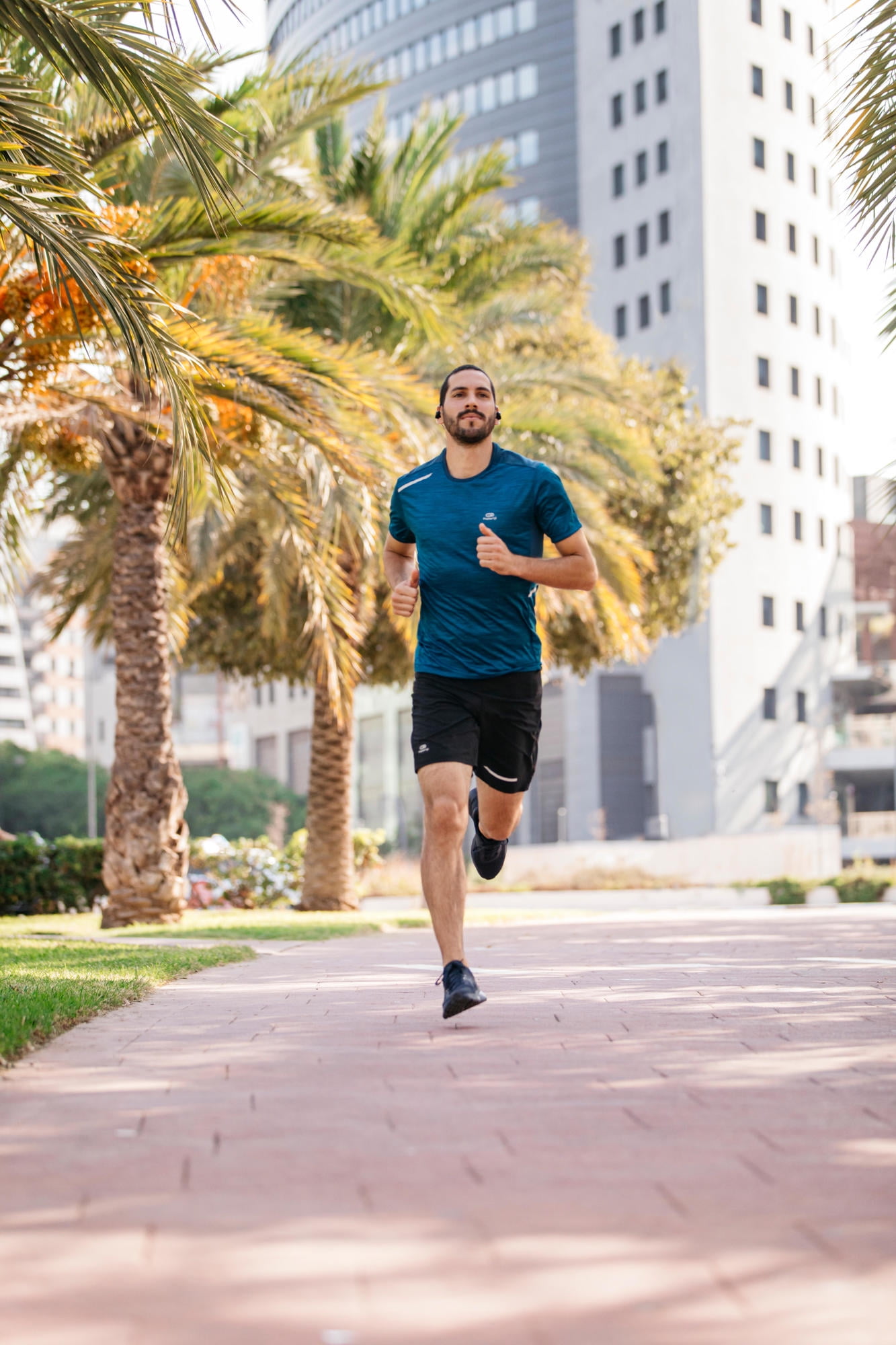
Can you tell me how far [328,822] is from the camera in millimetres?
18938

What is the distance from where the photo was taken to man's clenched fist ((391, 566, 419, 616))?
19.7ft

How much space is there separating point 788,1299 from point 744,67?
60.8 m

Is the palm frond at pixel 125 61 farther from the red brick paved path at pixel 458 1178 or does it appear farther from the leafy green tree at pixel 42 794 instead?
the leafy green tree at pixel 42 794

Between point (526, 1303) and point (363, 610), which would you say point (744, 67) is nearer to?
point (363, 610)

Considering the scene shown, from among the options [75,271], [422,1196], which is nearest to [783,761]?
[75,271]

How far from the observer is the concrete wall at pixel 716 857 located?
32.9m

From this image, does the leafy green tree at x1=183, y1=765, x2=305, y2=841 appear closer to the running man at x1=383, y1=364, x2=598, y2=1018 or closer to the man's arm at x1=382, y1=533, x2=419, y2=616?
the man's arm at x1=382, y1=533, x2=419, y2=616

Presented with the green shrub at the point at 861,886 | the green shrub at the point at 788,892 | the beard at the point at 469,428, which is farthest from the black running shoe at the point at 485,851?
the green shrub at the point at 861,886

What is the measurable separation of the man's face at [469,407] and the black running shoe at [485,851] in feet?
4.94

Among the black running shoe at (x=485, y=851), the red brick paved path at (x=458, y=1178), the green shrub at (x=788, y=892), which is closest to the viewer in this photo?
the red brick paved path at (x=458, y=1178)

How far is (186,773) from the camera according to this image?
69.2 meters

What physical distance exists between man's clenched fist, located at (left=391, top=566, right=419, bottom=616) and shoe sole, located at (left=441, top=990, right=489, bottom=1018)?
1410 mm

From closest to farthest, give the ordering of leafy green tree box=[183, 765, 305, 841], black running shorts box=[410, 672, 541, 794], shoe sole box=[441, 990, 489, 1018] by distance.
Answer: shoe sole box=[441, 990, 489, 1018] < black running shorts box=[410, 672, 541, 794] < leafy green tree box=[183, 765, 305, 841]

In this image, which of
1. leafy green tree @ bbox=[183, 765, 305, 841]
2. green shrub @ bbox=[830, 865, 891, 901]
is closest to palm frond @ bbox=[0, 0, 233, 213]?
green shrub @ bbox=[830, 865, 891, 901]
